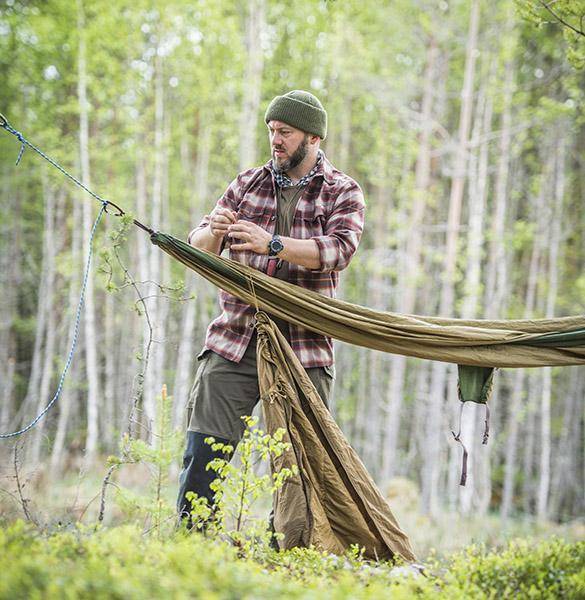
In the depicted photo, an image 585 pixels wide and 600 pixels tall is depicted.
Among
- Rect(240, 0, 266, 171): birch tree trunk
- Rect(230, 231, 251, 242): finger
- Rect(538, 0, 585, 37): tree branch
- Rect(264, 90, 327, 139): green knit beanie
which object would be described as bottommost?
Rect(230, 231, 251, 242): finger

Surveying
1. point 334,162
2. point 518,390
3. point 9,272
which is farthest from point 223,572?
point 9,272

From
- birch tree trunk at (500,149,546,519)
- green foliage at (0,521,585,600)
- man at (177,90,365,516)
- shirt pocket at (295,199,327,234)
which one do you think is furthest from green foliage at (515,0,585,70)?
birch tree trunk at (500,149,546,519)

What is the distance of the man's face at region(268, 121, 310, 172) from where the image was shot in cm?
354

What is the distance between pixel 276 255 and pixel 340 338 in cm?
56

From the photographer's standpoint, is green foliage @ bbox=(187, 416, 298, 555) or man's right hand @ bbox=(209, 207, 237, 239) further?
man's right hand @ bbox=(209, 207, 237, 239)

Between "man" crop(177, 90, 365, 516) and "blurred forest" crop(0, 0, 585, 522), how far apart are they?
641 cm

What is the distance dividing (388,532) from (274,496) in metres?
0.57

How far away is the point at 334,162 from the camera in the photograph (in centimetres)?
1516

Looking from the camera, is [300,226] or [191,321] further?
[191,321]

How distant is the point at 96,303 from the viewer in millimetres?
16438

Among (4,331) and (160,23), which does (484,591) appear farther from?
(4,331)

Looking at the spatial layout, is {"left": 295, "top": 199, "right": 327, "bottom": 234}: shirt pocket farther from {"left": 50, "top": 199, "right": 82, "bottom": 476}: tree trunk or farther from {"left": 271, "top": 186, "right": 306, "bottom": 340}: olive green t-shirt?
{"left": 50, "top": 199, "right": 82, "bottom": 476}: tree trunk

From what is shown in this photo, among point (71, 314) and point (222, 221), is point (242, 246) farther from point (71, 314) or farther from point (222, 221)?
point (71, 314)

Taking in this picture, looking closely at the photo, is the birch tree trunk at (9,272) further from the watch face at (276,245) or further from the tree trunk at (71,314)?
the watch face at (276,245)
